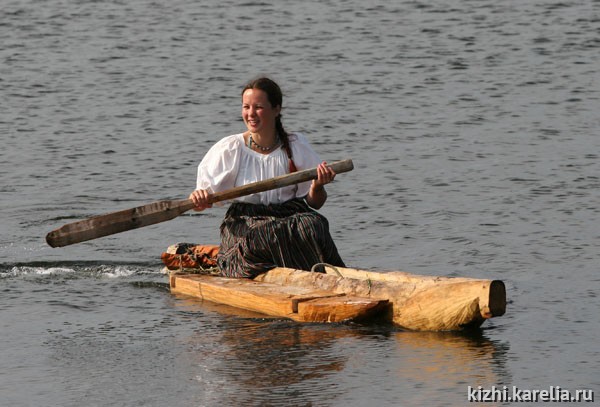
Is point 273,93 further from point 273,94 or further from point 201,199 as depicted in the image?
point 201,199

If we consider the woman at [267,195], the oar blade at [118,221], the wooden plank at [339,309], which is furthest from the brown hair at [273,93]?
the wooden plank at [339,309]

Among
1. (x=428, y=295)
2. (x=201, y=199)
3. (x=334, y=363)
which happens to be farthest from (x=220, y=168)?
(x=334, y=363)

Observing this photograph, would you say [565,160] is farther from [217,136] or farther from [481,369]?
[481,369]

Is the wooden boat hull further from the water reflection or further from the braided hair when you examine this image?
the braided hair

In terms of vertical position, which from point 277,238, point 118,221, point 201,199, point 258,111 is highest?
point 258,111

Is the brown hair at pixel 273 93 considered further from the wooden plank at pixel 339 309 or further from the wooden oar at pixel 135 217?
the wooden plank at pixel 339 309

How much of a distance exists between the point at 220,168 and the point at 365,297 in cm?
136

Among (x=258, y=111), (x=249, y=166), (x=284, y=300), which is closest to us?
(x=284, y=300)

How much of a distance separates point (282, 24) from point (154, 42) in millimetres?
2104

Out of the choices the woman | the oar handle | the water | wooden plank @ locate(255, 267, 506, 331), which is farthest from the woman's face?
the water

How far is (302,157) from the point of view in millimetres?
9898

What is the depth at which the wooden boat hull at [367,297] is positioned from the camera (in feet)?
28.5

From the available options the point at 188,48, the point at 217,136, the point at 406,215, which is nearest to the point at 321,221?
the point at 406,215

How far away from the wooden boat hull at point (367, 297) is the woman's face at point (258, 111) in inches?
35.9
